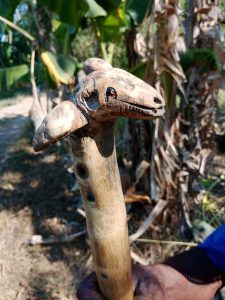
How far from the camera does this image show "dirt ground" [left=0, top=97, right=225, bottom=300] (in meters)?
2.49

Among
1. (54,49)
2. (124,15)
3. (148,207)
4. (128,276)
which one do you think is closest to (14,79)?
(54,49)

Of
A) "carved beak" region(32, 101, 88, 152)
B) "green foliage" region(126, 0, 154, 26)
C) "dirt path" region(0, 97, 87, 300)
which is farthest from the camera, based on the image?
"green foliage" region(126, 0, 154, 26)

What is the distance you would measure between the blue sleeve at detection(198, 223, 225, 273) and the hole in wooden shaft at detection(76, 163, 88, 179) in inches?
21.4

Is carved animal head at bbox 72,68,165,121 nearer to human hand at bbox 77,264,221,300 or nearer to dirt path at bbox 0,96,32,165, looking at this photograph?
human hand at bbox 77,264,221,300

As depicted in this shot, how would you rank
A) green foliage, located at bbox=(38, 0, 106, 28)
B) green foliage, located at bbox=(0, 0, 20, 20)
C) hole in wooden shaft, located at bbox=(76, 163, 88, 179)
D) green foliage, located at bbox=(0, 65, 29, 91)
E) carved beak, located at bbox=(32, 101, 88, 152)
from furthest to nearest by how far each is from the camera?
green foliage, located at bbox=(0, 65, 29, 91), green foliage, located at bbox=(0, 0, 20, 20), green foliage, located at bbox=(38, 0, 106, 28), hole in wooden shaft, located at bbox=(76, 163, 88, 179), carved beak, located at bbox=(32, 101, 88, 152)

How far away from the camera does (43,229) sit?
3.03 metres

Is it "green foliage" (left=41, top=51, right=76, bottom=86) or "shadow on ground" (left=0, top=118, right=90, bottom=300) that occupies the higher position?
"green foliage" (left=41, top=51, right=76, bottom=86)

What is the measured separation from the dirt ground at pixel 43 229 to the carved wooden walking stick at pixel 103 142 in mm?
1544

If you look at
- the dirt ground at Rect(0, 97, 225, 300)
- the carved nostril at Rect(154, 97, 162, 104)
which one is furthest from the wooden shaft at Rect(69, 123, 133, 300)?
the dirt ground at Rect(0, 97, 225, 300)

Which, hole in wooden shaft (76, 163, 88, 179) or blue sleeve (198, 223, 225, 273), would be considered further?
blue sleeve (198, 223, 225, 273)

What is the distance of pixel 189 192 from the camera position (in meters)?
2.54

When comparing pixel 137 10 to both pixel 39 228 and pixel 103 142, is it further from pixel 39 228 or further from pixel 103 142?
pixel 103 142

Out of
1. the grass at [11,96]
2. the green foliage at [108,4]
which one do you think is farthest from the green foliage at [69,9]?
the grass at [11,96]

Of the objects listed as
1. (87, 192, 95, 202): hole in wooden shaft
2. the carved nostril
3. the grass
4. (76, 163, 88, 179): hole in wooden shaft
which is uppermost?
the carved nostril
